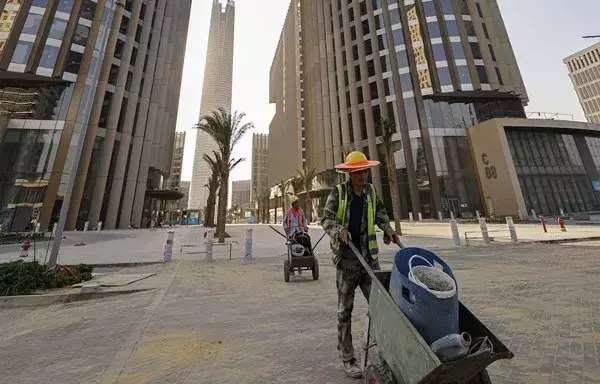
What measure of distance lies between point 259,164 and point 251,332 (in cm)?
11654

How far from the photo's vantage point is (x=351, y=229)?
2.72 m

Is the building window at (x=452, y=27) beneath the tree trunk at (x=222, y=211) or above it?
above

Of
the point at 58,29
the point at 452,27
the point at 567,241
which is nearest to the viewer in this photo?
the point at 567,241

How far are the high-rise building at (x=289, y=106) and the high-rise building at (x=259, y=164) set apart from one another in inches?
886

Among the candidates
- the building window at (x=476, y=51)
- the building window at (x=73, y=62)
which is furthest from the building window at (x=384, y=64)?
the building window at (x=73, y=62)

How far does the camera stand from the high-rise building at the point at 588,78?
7669 cm

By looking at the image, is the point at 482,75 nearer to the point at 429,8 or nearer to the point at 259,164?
the point at 429,8

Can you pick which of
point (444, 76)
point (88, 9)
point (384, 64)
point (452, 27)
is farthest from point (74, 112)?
point (452, 27)

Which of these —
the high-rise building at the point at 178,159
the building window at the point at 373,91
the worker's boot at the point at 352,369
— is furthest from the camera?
the high-rise building at the point at 178,159

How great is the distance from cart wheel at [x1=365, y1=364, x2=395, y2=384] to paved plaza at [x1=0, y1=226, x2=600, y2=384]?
548 mm

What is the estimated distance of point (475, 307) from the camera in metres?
4.12

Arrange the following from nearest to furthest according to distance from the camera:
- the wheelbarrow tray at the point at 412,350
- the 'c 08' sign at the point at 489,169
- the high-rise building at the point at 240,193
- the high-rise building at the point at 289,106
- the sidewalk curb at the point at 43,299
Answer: the wheelbarrow tray at the point at 412,350 < the sidewalk curb at the point at 43,299 < the 'c 08' sign at the point at 489,169 < the high-rise building at the point at 289,106 < the high-rise building at the point at 240,193

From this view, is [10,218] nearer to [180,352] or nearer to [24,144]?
[24,144]

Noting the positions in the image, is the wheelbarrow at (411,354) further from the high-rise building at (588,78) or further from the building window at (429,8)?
the high-rise building at (588,78)
